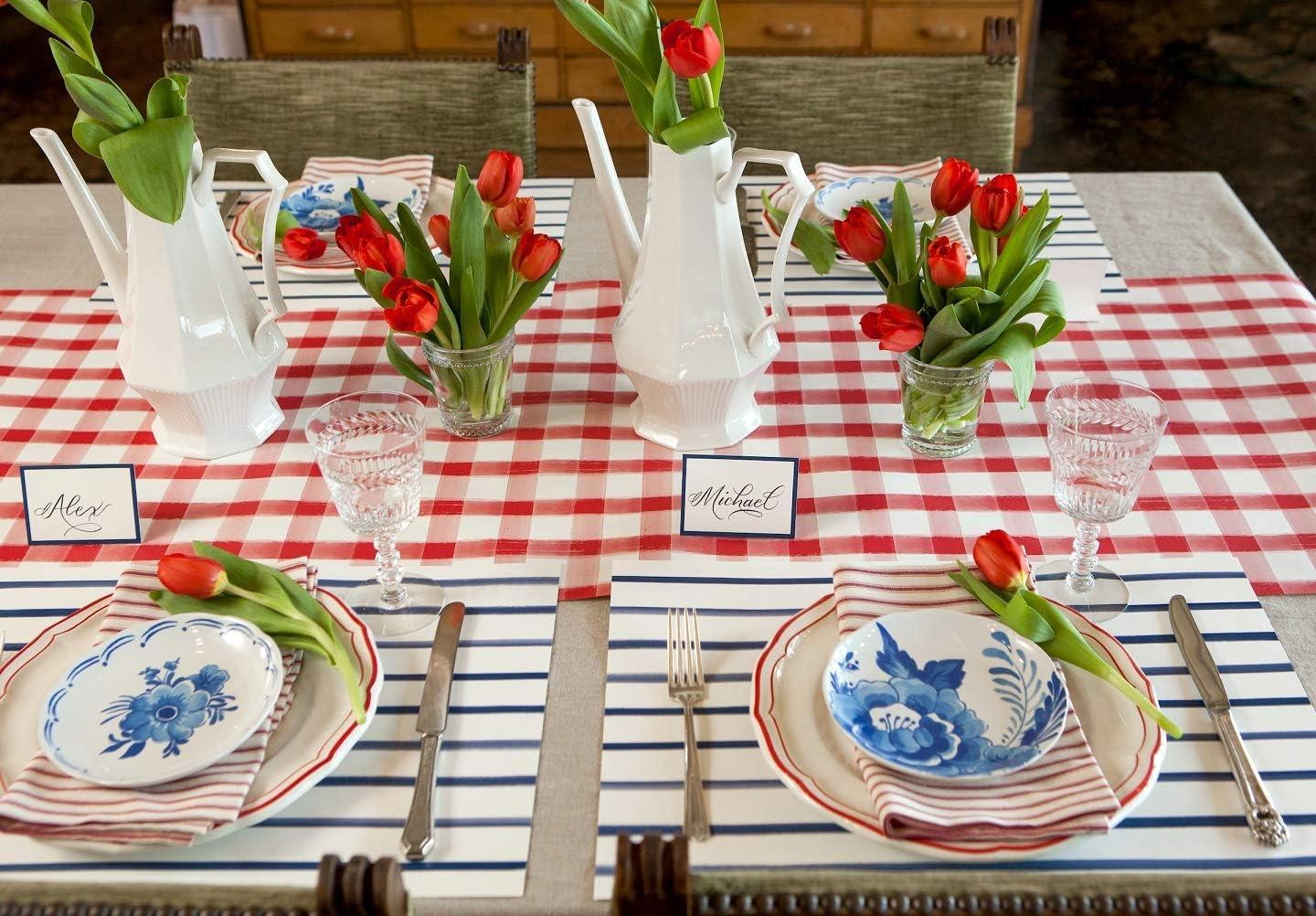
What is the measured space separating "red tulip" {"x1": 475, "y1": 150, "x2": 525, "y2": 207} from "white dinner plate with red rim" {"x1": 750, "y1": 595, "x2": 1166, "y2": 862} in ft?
1.39

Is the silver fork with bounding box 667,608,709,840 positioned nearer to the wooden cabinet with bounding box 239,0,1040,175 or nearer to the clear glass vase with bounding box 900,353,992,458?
the clear glass vase with bounding box 900,353,992,458

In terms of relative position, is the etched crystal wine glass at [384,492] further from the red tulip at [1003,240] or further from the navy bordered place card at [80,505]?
the red tulip at [1003,240]

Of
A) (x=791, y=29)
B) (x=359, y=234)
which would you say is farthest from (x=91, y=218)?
(x=791, y=29)

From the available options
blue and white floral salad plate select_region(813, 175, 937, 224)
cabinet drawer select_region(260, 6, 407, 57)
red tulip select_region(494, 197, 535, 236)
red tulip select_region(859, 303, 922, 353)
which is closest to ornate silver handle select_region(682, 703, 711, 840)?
red tulip select_region(859, 303, 922, 353)

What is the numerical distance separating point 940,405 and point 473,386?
1.31 feet

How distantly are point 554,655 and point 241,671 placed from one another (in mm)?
208

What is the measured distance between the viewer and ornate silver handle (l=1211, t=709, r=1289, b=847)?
2.26 feet

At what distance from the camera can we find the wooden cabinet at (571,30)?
2.85 meters

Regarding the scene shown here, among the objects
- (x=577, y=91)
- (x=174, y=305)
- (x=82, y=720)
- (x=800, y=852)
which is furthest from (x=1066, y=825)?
(x=577, y=91)

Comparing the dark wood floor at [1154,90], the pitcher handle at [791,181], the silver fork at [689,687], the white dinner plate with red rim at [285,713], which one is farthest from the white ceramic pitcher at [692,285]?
the dark wood floor at [1154,90]

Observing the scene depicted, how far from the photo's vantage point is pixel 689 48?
0.83 m

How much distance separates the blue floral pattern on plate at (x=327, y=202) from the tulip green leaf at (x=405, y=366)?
1.23 feet

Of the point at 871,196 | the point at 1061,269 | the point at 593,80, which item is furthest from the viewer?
the point at 593,80

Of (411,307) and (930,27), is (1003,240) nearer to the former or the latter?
(411,307)
